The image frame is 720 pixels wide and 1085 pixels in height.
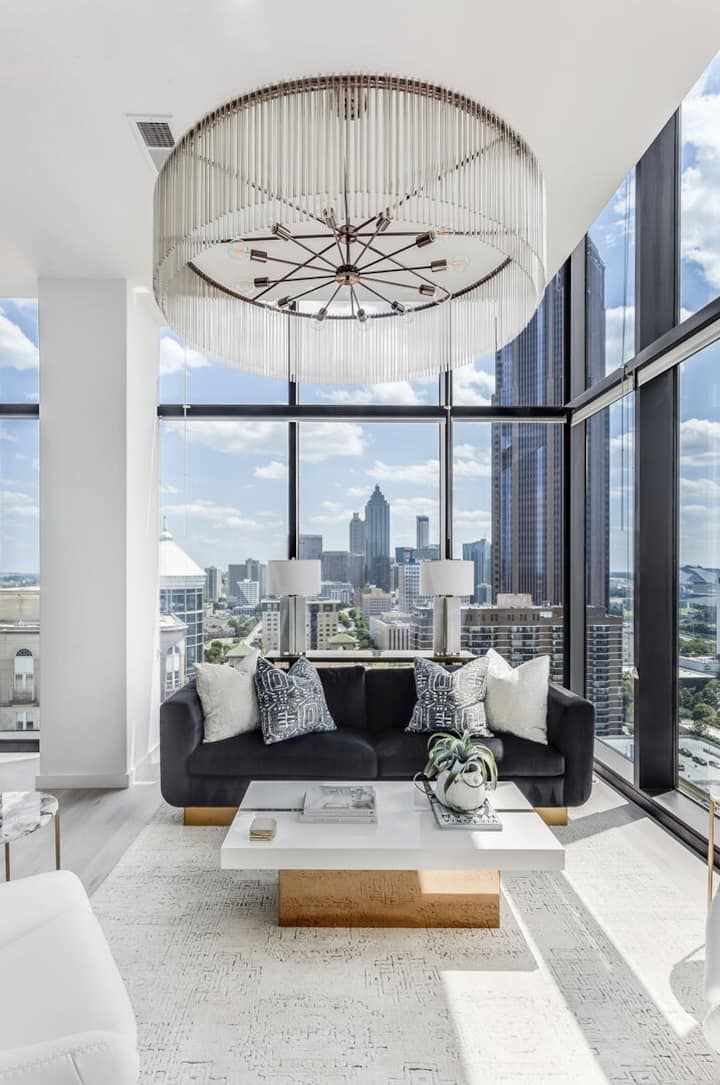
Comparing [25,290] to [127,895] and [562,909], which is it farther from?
[562,909]

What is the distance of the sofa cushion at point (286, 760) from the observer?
12.2 feet

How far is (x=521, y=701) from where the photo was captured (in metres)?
3.96

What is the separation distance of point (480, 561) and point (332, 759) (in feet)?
7.51

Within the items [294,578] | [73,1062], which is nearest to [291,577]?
[294,578]

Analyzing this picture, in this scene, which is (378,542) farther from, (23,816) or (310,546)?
(23,816)

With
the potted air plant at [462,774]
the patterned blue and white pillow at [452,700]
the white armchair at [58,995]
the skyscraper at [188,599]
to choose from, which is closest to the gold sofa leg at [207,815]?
the patterned blue and white pillow at [452,700]

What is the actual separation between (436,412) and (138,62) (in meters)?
3.32

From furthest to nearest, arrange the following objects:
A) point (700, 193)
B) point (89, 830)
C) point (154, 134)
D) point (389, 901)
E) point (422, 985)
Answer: point (89, 830)
point (700, 193)
point (154, 134)
point (389, 901)
point (422, 985)

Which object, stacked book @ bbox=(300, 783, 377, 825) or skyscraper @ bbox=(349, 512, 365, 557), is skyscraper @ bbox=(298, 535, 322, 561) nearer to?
skyscraper @ bbox=(349, 512, 365, 557)

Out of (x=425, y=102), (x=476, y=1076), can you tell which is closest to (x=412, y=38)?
(x=425, y=102)

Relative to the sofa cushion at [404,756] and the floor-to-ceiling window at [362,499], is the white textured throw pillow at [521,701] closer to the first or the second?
the sofa cushion at [404,756]

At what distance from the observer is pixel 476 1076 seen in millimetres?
1902

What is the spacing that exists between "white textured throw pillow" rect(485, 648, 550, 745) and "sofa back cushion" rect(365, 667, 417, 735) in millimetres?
482

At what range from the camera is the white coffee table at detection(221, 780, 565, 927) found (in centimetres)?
254
